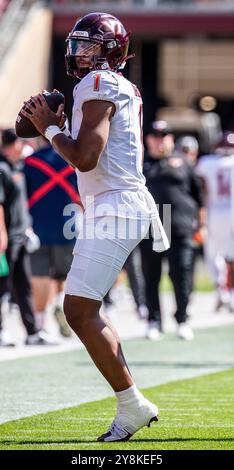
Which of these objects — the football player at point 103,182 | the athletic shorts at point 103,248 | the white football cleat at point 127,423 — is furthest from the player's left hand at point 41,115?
the white football cleat at point 127,423

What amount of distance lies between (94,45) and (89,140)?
1.83 ft

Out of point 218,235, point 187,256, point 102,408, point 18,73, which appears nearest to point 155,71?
point 18,73

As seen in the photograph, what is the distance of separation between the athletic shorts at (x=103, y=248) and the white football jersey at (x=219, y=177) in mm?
7996

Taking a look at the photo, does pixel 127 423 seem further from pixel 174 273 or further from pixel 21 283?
pixel 174 273

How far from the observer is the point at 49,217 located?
12.7m

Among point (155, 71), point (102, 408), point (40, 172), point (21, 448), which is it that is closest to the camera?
point (21, 448)

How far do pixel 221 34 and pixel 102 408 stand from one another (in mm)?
22004

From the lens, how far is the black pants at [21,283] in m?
11.9

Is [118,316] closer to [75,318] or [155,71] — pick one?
[75,318]

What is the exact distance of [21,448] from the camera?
6223mm

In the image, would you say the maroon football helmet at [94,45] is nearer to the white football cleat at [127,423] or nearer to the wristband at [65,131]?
the wristband at [65,131]

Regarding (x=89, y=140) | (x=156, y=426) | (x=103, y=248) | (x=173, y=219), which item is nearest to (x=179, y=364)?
(x=173, y=219)

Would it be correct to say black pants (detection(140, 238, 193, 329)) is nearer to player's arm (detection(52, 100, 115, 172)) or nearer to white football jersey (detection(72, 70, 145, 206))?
white football jersey (detection(72, 70, 145, 206))

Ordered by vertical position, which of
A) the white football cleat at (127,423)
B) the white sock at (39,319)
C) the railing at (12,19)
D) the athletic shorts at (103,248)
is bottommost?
the white sock at (39,319)
